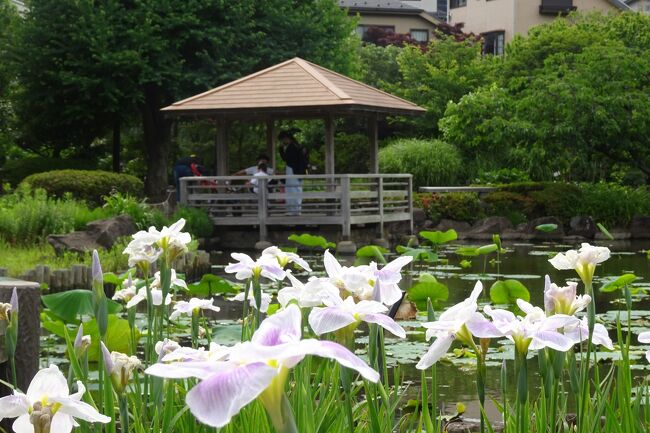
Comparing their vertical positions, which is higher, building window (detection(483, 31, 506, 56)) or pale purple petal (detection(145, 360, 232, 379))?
building window (detection(483, 31, 506, 56))

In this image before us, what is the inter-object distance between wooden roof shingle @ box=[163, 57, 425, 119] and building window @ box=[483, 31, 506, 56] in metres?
30.2

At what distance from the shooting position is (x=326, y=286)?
179 cm

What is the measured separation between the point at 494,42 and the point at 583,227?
1148 inches

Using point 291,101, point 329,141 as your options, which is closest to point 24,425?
point 291,101

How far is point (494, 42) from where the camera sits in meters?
49.8

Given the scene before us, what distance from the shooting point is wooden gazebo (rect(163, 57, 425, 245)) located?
1845 centimetres

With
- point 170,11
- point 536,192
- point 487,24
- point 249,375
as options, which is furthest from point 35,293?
point 487,24

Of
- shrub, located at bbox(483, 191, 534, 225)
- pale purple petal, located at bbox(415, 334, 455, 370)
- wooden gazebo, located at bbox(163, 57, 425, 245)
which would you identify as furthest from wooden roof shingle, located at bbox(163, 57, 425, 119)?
pale purple petal, located at bbox(415, 334, 455, 370)

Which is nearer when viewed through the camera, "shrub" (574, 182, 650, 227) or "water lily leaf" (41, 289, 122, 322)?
"water lily leaf" (41, 289, 122, 322)

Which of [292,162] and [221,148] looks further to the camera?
[221,148]

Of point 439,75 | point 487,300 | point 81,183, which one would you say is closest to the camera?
point 487,300

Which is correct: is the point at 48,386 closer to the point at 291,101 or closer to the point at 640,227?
the point at 291,101

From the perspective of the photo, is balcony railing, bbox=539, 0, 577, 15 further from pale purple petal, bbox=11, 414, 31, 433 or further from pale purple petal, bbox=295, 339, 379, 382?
pale purple petal, bbox=295, 339, 379, 382

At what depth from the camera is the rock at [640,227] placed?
22094mm
